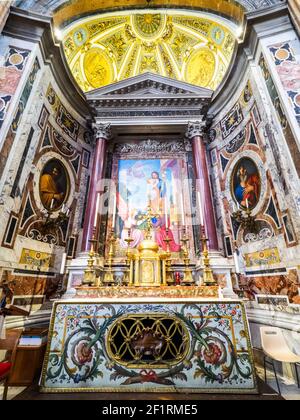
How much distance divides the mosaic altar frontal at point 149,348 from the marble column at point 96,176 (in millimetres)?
2734

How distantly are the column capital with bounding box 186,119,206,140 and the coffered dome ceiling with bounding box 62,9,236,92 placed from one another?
1696 millimetres

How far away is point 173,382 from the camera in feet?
9.39

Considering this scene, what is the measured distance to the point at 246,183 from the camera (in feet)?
18.4

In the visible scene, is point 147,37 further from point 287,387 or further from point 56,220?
point 287,387

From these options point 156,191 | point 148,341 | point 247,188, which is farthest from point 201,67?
point 148,341

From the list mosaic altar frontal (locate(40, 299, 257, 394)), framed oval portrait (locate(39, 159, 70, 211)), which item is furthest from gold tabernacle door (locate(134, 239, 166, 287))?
framed oval portrait (locate(39, 159, 70, 211))

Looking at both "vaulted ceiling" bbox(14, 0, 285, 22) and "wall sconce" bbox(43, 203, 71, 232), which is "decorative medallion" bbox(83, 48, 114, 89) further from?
"wall sconce" bbox(43, 203, 71, 232)

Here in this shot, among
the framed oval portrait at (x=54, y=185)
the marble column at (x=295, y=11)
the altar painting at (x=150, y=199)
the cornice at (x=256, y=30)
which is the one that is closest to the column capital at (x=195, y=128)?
the altar painting at (x=150, y=199)

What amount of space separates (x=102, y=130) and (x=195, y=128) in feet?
10.0

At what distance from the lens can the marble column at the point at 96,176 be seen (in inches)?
229

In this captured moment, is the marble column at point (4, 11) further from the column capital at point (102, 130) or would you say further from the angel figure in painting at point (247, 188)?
the angel figure in painting at point (247, 188)
